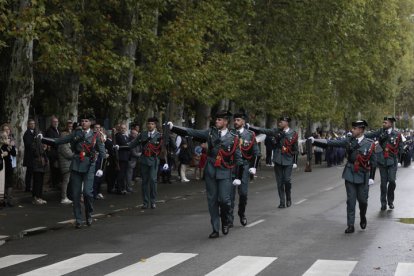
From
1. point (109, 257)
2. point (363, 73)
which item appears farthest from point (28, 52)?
point (363, 73)

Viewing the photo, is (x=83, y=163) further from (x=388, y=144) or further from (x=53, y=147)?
(x=388, y=144)

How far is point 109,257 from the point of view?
1071cm

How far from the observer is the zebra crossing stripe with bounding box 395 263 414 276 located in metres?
9.60

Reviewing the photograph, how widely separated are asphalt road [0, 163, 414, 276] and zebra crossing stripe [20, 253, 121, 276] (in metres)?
0.01

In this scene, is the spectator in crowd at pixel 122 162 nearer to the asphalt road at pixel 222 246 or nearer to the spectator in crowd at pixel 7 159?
the asphalt road at pixel 222 246

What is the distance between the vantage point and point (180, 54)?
25.1 metres

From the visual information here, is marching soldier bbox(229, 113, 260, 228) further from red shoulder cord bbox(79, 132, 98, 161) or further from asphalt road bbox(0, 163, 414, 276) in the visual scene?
red shoulder cord bbox(79, 132, 98, 161)

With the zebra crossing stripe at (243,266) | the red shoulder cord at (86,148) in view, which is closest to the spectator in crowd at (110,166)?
the red shoulder cord at (86,148)

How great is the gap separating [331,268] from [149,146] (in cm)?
835

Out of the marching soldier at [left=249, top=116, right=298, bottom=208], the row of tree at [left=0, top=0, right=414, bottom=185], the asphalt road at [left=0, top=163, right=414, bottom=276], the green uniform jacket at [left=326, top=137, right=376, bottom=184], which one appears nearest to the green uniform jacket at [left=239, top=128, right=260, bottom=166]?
the asphalt road at [left=0, top=163, right=414, bottom=276]

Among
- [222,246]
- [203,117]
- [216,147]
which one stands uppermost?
[203,117]

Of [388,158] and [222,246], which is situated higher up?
[388,158]

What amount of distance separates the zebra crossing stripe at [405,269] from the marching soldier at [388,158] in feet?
24.3

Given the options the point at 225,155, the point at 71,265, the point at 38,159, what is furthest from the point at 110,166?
the point at 71,265
